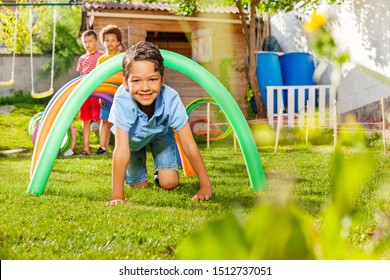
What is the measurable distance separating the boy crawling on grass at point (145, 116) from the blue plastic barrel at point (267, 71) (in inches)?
246

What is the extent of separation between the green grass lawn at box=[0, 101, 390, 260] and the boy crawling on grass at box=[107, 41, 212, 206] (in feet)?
0.35

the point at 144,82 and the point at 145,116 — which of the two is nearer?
the point at 144,82

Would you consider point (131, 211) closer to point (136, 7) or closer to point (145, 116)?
point (145, 116)

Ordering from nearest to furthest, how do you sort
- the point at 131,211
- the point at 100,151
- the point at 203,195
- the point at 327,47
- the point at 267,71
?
the point at 327,47, the point at 131,211, the point at 203,195, the point at 100,151, the point at 267,71

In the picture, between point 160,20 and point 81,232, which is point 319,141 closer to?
point 160,20

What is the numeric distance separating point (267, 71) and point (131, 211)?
23.4ft

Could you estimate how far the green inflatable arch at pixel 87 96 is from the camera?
9.69 feet

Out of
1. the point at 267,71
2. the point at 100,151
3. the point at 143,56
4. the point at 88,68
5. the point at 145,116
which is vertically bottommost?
the point at 100,151

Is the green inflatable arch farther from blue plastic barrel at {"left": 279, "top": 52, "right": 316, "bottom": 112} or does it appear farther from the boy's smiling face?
blue plastic barrel at {"left": 279, "top": 52, "right": 316, "bottom": 112}

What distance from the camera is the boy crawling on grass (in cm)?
270

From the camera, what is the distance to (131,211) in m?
2.47

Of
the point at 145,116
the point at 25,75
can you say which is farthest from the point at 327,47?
the point at 25,75

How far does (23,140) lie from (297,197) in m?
5.59
